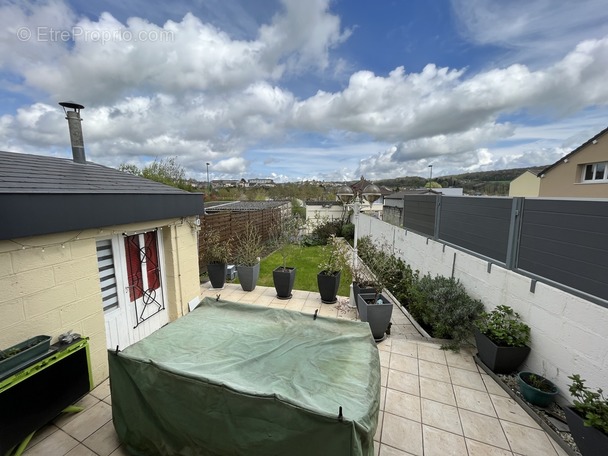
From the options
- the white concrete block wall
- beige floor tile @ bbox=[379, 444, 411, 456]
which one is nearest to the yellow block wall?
beige floor tile @ bbox=[379, 444, 411, 456]

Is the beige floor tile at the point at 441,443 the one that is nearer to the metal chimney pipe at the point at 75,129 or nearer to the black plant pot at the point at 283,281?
the black plant pot at the point at 283,281

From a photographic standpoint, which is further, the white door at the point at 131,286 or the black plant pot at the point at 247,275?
the black plant pot at the point at 247,275

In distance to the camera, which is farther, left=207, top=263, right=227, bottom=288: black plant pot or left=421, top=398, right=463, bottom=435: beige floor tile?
left=207, top=263, right=227, bottom=288: black plant pot

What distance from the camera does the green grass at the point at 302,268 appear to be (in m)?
7.50

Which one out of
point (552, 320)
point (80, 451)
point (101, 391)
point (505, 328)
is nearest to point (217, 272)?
point (101, 391)

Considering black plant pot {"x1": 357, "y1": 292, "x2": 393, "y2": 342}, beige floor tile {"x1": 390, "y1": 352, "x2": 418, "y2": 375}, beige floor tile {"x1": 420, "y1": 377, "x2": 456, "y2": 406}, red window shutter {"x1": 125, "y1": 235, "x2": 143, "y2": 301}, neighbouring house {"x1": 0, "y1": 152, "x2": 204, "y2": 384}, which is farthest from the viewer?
black plant pot {"x1": 357, "y1": 292, "x2": 393, "y2": 342}

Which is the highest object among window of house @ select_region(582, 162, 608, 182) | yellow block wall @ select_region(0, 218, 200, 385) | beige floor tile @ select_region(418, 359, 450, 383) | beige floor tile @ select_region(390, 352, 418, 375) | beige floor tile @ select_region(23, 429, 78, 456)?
window of house @ select_region(582, 162, 608, 182)

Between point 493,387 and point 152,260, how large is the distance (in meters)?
5.70

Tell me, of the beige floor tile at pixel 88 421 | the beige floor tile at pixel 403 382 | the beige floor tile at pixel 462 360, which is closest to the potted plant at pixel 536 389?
the beige floor tile at pixel 462 360

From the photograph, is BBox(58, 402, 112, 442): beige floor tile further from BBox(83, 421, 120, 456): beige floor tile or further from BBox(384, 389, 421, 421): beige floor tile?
BBox(384, 389, 421, 421): beige floor tile

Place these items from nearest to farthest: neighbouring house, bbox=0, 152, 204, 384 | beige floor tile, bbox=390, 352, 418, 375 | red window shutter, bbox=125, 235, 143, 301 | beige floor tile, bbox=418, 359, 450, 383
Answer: neighbouring house, bbox=0, 152, 204, 384 < beige floor tile, bbox=418, 359, 450, 383 < beige floor tile, bbox=390, 352, 418, 375 < red window shutter, bbox=125, 235, 143, 301

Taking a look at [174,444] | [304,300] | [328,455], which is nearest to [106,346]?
[174,444]

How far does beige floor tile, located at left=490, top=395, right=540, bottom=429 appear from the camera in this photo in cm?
280

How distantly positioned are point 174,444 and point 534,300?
4374 mm
